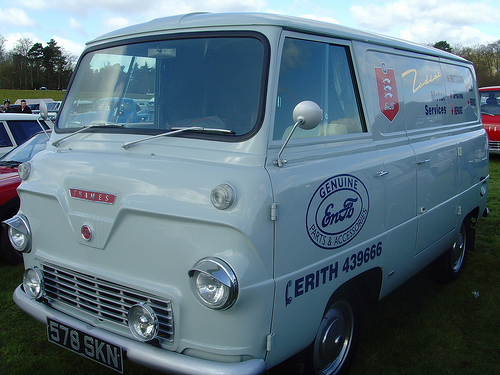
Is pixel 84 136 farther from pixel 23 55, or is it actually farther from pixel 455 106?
pixel 23 55

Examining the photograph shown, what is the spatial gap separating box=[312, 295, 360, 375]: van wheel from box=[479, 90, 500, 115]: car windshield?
12.8 m

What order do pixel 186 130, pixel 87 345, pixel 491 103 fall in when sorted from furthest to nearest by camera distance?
pixel 491 103 → pixel 186 130 → pixel 87 345

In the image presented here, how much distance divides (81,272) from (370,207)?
186 cm

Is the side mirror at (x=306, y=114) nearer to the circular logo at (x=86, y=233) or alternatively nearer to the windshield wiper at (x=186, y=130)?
the windshield wiper at (x=186, y=130)

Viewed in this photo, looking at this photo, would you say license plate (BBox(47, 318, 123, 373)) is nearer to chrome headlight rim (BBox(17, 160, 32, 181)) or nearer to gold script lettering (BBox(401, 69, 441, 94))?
chrome headlight rim (BBox(17, 160, 32, 181))

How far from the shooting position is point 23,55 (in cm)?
7012

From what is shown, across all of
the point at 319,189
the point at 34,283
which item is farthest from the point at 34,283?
the point at 319,189

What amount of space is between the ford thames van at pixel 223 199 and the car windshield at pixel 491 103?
11.8m

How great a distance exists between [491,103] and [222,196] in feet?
46.0

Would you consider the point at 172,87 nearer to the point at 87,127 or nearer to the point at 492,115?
the point at 87,127

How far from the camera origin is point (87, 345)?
8.54ft

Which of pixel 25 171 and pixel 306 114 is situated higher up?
pixel 306 114

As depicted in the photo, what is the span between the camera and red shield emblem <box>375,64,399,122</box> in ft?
11.4

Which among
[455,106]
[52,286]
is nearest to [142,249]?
[52,286]
